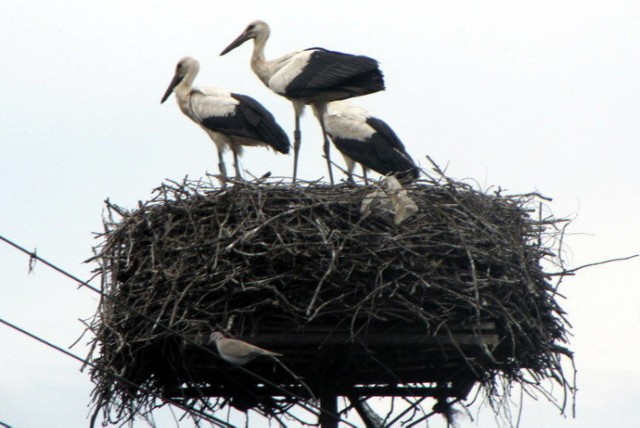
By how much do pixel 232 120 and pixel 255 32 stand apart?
3.40ft

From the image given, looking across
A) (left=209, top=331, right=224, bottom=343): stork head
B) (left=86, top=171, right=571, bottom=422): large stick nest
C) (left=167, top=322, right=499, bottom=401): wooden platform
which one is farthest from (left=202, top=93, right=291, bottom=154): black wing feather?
(left=209, top=331, right=224, bottom=343): stork head

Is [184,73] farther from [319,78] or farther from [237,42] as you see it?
[319,78]

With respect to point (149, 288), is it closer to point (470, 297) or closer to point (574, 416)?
point (470, 297)

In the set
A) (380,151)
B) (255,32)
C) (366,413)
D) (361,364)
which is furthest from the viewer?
(255,32)

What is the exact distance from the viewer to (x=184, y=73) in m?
11.6

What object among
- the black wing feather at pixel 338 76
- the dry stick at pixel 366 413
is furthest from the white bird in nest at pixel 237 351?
the black wing feather at pixel 338 76

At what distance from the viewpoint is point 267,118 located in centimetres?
1041

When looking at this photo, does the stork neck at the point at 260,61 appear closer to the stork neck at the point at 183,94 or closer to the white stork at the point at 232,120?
the white stork at the point at 232,120

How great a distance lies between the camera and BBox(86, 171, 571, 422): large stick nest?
24.3 ft

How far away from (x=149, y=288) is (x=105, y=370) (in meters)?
0.73

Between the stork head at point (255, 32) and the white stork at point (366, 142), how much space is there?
3.13ft

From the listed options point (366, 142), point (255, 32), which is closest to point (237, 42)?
point (255, 32)

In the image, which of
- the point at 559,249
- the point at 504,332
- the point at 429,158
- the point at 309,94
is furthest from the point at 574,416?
the point at 309,94

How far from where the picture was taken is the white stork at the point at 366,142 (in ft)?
33.7
